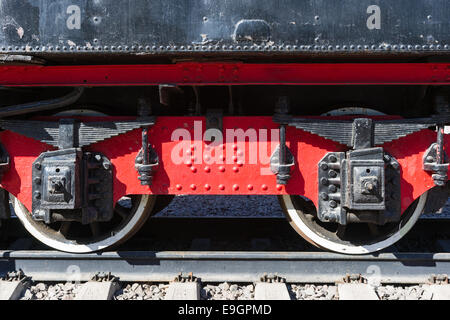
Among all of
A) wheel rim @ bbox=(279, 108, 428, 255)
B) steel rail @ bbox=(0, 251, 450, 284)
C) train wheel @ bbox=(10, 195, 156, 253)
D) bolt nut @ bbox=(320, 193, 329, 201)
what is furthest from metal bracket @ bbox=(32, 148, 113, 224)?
bolt nut @ bbox=(320, 193, 329, 201)

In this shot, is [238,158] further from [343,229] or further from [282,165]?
[343,229]

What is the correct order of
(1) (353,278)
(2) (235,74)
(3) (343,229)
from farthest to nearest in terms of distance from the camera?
1. (3) (343,229)
2. (1) (353,278)
3. (2) (235,74)

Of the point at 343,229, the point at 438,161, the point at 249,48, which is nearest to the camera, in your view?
the point at 249,48

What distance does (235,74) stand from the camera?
87.7 inches

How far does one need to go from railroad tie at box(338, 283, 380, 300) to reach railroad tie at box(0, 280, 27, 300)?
2.16 m

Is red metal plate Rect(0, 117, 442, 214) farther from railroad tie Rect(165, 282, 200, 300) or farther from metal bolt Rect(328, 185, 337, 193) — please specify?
railroad tie Rect(165, 282, 200, 300)

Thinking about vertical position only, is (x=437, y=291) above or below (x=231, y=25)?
below

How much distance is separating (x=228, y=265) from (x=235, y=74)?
135cm

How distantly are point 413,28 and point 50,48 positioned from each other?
6.53ft

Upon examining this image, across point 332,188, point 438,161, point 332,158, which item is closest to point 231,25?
point 332,158

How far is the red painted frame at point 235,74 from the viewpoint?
2.20 metres

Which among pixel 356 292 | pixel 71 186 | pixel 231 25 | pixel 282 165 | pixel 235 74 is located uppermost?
pixel 231 25

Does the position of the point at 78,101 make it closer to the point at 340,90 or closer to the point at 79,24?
the point at 79,24

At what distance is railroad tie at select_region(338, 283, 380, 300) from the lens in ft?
7.58
